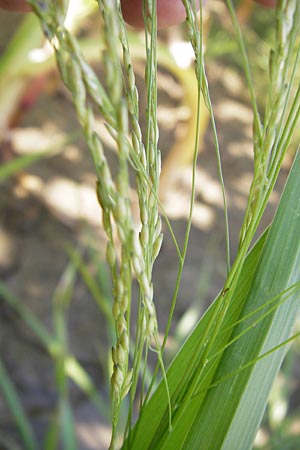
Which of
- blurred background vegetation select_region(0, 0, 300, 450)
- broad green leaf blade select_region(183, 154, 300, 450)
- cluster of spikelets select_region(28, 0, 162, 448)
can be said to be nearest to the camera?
cluster of spikelets select_region(28, 0, 162, 448)

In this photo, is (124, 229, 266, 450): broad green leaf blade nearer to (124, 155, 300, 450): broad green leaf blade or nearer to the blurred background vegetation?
(124, 155, 300, 450): broad green leaf blade

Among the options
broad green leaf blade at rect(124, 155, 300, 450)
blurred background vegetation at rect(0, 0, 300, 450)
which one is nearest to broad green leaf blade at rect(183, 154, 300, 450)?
broad green leaf blade at rect(124, 155, 300, 450)

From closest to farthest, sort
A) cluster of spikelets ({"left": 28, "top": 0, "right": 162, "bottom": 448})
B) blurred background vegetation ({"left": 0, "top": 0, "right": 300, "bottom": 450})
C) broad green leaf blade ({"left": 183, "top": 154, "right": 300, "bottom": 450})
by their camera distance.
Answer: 1. cluster of spikelets ({"left": 28, "top": 0, "right": 162, "bottom": 448})
2. broad green leaf blade ({"left": 183, "top": 154, "right": 300, "bottom": 450})
3. blurred background vegetation ({"left": 0, "top": 0, "right": 300, "bottom": 450})

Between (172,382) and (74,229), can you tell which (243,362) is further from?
(74,229)

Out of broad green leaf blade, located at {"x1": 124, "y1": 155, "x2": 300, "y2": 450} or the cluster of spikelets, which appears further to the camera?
broad green leaf blade, located at {"x1": 124, "y1": 155, "x2": 300, "y2": 450}

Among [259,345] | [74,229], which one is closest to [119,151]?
[259,345]

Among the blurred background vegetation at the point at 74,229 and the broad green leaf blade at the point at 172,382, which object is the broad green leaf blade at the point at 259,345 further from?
the blurred background vegetation at the point at 74,229

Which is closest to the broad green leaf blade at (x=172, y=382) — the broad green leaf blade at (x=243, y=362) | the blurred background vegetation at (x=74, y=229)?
the broad green leaf blade at (x=243, y=362)
